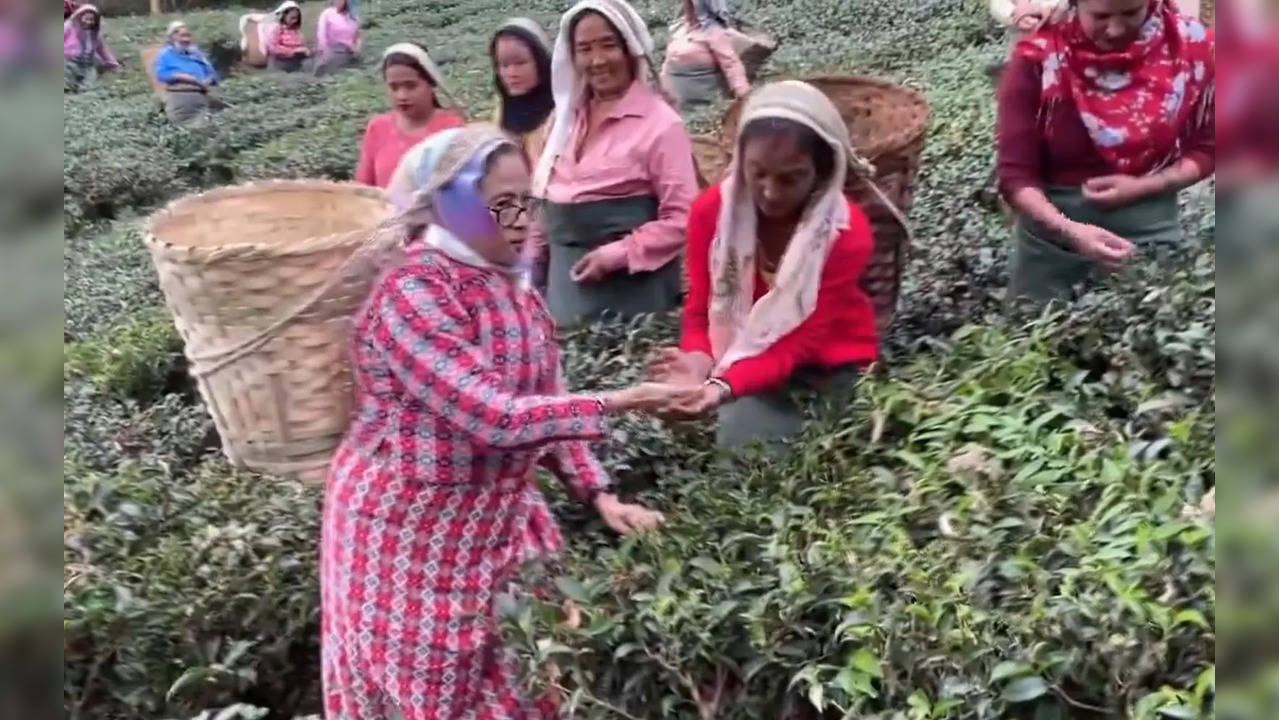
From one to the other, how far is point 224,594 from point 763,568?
4.28 feet

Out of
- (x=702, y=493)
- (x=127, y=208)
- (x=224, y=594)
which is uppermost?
(x=702, y=493)

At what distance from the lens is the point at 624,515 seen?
8.02 feet

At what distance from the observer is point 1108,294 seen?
263 cm

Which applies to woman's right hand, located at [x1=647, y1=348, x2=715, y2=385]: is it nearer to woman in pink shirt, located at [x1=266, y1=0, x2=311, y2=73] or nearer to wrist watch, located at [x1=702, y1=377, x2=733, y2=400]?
wrist watch, located at [x1=702, y1=377, x2=733, y2=400]

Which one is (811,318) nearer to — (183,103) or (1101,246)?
(1101,246)

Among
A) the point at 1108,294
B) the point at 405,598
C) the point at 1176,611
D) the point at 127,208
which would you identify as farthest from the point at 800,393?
the point at 127,208

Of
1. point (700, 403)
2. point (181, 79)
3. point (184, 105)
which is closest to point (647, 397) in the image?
point (700, 403)

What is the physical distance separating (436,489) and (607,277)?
1.54m

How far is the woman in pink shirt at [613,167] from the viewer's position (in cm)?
352

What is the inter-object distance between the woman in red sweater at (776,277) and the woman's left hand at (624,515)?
222 millimetres

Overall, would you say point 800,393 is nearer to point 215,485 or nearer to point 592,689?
point 592,689

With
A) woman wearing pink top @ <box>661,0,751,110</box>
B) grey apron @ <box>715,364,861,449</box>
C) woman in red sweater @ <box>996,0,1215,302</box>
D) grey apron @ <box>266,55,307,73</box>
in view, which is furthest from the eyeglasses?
grey apron @ <box>266,55,307,73</box>

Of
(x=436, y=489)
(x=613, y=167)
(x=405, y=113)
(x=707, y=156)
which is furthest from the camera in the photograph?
(x=707, y=156)

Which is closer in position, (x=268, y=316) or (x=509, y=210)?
(x=509, y=210)
